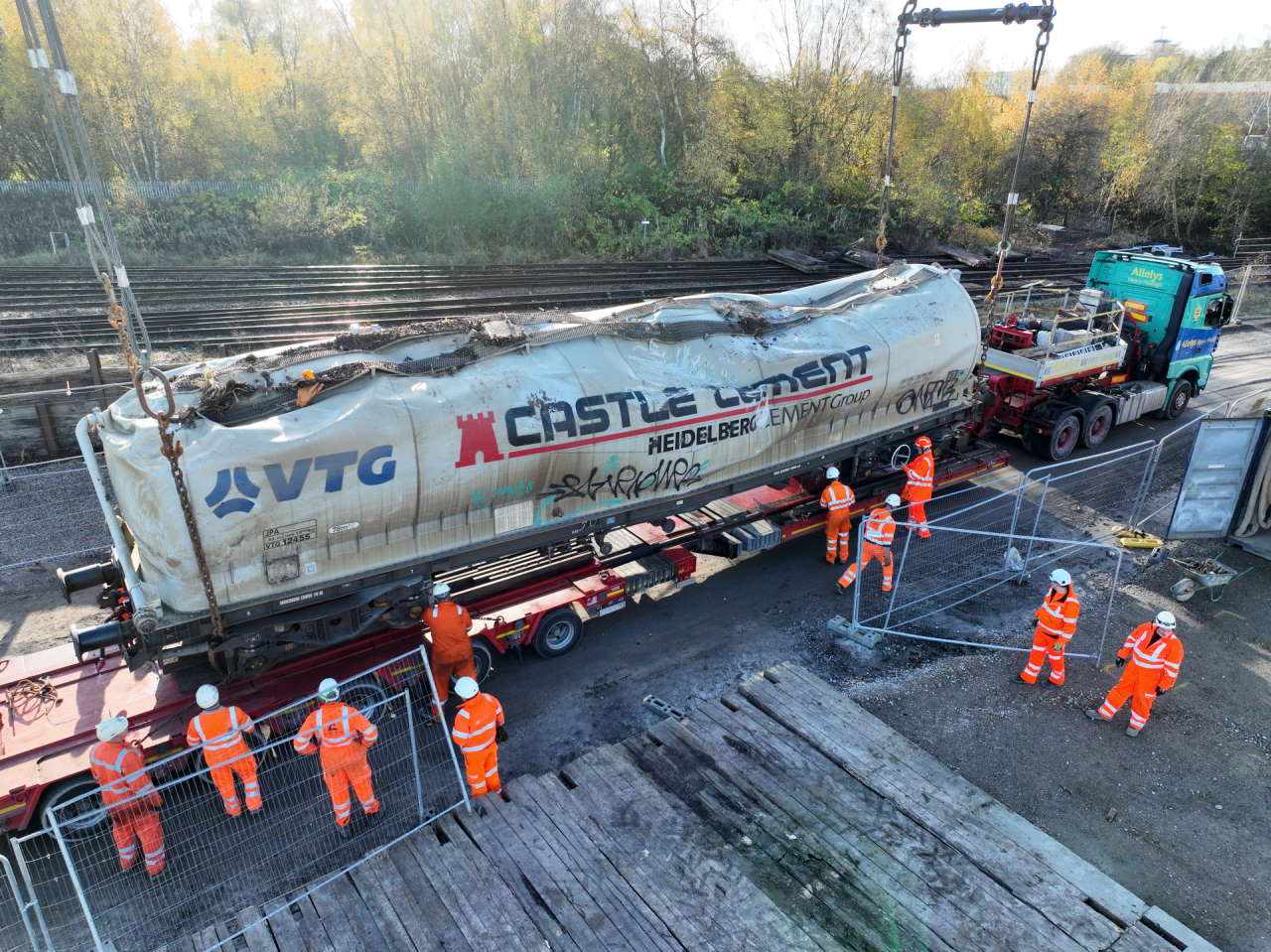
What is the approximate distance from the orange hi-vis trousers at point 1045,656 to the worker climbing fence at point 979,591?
345 mm

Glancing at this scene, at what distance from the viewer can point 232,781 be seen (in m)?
6.53

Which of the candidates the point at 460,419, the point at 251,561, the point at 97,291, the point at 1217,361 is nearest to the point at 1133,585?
the point at 460,419

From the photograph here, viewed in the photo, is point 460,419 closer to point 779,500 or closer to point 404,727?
point 404,727

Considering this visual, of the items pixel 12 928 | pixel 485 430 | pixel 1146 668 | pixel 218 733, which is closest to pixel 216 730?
pixel 218 733

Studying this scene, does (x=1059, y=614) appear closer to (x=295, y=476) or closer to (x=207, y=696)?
(x=295, y=476)

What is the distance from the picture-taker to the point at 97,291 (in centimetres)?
2255

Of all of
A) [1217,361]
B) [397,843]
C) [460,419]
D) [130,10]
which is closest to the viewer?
[397,843]

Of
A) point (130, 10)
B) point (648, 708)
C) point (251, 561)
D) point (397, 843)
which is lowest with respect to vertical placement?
point (648, 708)

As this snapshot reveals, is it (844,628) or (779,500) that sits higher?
(779,500)

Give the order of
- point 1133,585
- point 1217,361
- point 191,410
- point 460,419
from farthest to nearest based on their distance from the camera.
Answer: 1. point 1217,361
2. point 1133,585
3. point 460,419
4. point 191,410

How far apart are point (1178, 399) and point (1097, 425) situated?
299cm

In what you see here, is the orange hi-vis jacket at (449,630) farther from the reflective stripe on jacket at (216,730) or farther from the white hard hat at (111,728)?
the white hard hat at (111,728)

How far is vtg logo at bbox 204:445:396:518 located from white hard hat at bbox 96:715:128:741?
1.74m

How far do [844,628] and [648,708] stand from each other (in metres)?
2.80
